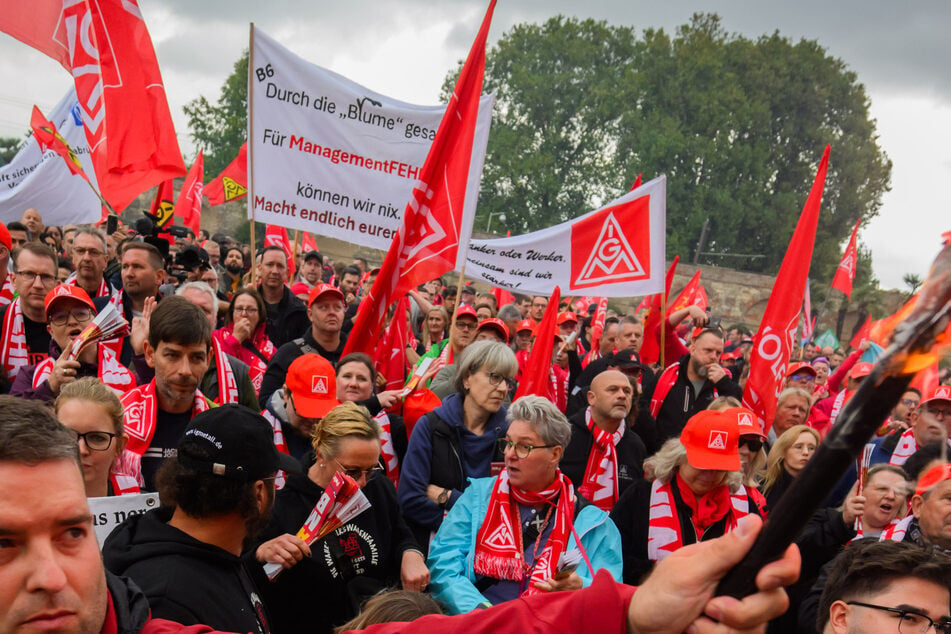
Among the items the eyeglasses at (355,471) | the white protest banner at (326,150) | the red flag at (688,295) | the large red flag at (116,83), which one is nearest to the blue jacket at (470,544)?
the eyeglasses at (355,471)

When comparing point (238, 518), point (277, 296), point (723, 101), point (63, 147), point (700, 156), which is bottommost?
point (238, 518)

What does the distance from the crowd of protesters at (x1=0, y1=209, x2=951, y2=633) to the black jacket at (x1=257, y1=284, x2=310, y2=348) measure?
0.06ft

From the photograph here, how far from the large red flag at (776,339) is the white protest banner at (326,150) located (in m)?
2.31

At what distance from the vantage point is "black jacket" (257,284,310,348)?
706cm

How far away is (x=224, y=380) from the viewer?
4.36m

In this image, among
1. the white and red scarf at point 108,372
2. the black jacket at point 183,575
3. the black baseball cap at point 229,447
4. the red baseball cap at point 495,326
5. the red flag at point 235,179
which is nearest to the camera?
the black jacket at point 183,575

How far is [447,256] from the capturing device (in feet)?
19.6

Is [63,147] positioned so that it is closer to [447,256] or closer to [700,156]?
[447,256]

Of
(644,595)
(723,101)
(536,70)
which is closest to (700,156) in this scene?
(723,101)

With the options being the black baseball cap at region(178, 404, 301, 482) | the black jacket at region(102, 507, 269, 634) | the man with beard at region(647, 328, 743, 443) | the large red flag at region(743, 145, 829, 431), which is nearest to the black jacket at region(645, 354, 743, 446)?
the man with beard at region(647, 328, 743, 443)

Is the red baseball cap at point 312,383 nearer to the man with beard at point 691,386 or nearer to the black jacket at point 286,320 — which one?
the black jacket at point 286,320

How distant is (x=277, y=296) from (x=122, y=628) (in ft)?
19.3

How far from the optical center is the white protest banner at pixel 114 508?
10.2 ft

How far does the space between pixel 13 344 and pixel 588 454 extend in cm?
329
